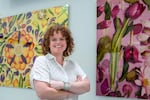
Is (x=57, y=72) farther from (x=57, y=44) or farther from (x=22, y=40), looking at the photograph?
(x=22, y=40)

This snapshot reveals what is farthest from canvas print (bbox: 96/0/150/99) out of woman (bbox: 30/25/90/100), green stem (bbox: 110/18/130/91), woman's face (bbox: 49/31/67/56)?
woman's face (bbox: 49/31/67/56)

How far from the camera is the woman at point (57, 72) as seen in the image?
177 cm

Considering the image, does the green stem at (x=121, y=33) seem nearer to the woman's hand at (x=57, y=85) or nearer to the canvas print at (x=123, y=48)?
the canvas print at (x=123, y=48)

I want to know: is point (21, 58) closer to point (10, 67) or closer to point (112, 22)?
point (10, 67)

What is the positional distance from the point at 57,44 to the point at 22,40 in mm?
1143

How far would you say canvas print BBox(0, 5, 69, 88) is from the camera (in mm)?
2637

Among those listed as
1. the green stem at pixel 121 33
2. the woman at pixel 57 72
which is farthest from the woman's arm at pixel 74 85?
the green stem at pixel 121 33

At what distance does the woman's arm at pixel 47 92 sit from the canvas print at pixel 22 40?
2.88ft

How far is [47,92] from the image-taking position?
1.75m

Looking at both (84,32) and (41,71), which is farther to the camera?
(84,32)

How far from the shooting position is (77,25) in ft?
8.08

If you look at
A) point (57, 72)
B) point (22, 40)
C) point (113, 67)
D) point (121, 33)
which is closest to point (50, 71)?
point (57, 72)

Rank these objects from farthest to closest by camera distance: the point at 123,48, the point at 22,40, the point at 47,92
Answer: the point at 22,40, the point at 123,48, the point at 47,92

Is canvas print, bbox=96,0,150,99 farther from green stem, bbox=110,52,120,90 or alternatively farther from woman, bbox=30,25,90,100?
woman, bbox=30,25,90,100
